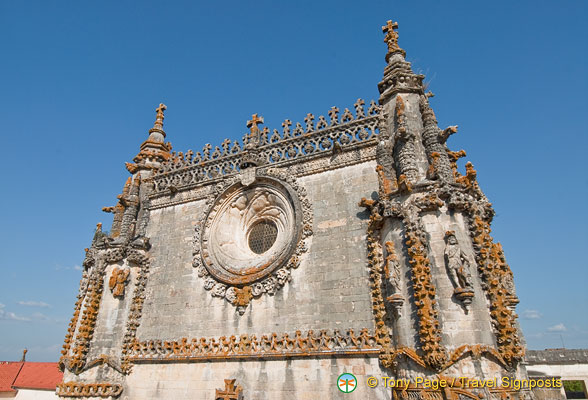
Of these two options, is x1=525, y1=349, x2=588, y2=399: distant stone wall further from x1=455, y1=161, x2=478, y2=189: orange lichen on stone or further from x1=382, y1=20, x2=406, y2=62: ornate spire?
x1=382, y1=20, x2=406, y2=62: ornate spire

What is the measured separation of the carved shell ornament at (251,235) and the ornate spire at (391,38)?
207 inches

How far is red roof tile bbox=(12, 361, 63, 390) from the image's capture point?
26953 mm

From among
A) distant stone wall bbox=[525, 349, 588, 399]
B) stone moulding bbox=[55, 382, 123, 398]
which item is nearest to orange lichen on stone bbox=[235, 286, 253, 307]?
stone moulding bbox=[55, 382, 123, 398]

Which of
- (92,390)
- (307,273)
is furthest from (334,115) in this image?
(92,390)

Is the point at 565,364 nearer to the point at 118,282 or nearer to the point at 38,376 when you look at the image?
the point at 118,282

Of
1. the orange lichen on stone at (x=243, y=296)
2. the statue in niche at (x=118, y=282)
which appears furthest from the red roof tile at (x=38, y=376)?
the orange lichen on stone at (x=243, y=296)

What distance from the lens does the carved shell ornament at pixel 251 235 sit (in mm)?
11320

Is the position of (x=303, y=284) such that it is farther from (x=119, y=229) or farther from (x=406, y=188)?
(x=119, y=229)

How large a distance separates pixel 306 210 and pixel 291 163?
189 cm

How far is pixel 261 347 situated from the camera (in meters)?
10.5

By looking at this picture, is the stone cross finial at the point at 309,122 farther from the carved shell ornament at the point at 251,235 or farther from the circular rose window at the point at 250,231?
the circular rose window at the point at 250,231

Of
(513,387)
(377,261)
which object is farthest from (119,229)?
(513,387)

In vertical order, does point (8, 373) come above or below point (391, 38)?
below

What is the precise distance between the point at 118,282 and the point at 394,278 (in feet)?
31.0
